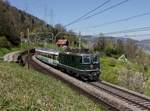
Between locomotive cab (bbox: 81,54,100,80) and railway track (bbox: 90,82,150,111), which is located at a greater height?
locomotive cab (bbox: 81,54,100,80)

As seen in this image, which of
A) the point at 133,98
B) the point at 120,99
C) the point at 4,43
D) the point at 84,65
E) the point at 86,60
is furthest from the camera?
the point at 4,43

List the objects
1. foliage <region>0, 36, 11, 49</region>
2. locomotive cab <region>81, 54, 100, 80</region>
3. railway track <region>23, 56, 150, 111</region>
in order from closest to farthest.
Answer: railway track <region>23, 56, 150, 111</region>
locomotive cab <region>81, 54, 100, 80</region>
foliage <region>0, 36, 11, 49</region>

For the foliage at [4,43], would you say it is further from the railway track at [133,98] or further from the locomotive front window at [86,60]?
the railway track at [133,98]

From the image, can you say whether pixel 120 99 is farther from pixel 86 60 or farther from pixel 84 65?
pixel 86 60

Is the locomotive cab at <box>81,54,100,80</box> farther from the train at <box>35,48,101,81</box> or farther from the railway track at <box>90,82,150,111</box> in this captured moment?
the railway track at <box>90,82,150,111</box>

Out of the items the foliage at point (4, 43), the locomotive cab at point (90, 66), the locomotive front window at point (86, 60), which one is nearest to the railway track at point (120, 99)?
the locomotive cab at point (90, 66)

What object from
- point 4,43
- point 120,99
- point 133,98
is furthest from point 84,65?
point 4,43

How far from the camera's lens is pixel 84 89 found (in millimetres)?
26562

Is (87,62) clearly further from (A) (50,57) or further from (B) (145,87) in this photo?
(A) (50,57)

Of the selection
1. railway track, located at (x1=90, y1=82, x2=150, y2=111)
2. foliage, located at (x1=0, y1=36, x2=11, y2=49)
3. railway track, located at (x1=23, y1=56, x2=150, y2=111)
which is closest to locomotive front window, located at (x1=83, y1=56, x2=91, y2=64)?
railway track, located at (x1=23, y1=56, x2=150, y2=111)

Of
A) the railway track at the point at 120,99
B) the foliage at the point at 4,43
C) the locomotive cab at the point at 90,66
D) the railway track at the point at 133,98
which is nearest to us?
the railway track at the point at 120,99

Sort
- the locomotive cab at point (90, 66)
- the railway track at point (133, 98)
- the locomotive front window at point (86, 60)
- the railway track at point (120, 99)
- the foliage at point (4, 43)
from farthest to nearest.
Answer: the foliage at point (4, 43) < the locomotive front window at point (86, 60) < the locomotive cab at point (90, 66) < the railway track at point (133, 98) < the railway track at point (120, 99)

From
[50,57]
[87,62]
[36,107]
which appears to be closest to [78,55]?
[87,62]

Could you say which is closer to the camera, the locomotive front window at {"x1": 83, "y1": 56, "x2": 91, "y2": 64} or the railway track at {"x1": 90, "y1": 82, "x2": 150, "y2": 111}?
the railway track at {"x1": 90, "y1": 82, "x2": 150, "y2": 111}
